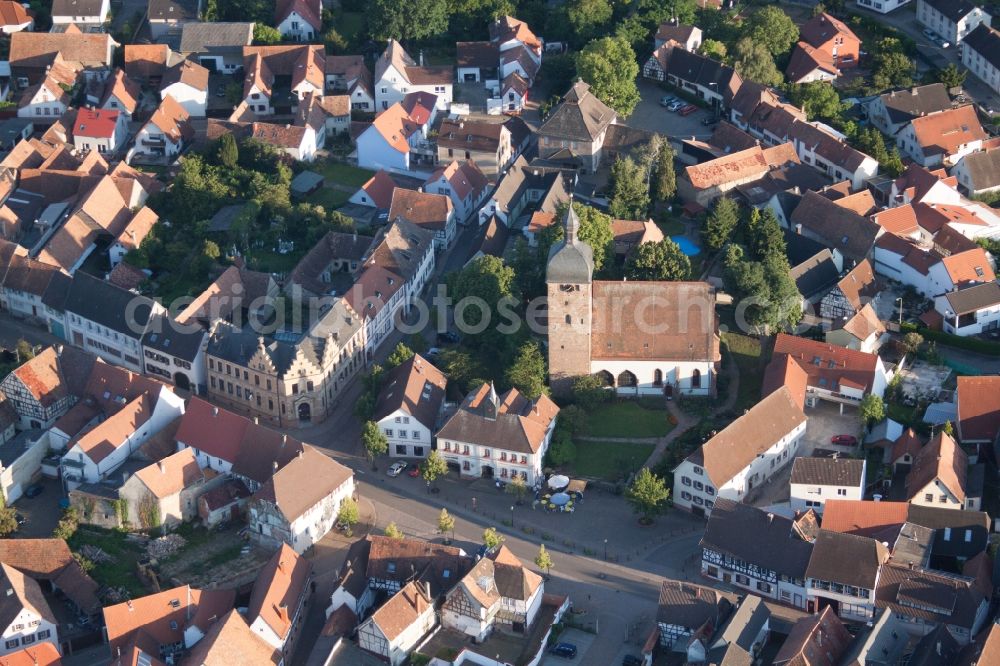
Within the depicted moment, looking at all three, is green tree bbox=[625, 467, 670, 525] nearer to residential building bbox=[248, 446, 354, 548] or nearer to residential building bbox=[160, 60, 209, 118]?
residential building bbox=[248, 446, 354, 548]

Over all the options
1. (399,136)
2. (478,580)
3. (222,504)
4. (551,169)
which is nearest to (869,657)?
(478,580)

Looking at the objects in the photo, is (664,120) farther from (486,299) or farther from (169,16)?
(169,16)

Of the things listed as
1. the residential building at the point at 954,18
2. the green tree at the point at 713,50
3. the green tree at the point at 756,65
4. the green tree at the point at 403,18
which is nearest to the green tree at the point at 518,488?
the green tree at the point at 756,65

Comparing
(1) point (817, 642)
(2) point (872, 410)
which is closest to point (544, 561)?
A: (1) point (817, 642)

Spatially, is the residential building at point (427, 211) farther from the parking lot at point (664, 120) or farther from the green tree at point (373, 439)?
the green tree at point (373, 439)

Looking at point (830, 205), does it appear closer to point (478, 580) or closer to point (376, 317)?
point (376, 317)

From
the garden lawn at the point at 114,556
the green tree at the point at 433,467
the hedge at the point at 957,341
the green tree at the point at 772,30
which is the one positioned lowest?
the garden lawn at the point at 114,556
